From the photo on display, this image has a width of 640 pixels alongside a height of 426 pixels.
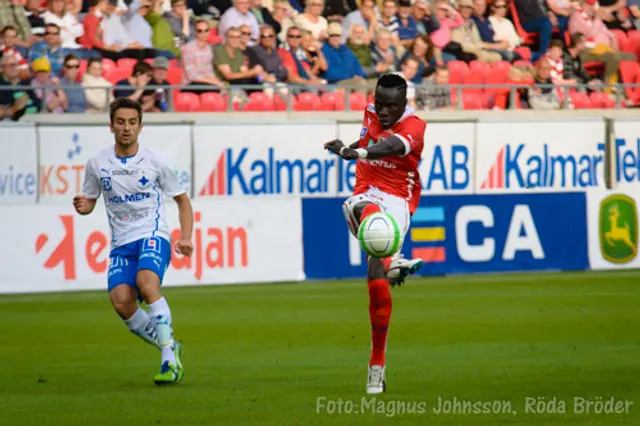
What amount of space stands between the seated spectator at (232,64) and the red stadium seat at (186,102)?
0.81 metres

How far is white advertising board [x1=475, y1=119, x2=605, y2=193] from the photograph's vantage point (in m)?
20.6

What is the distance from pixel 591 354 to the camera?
1161 centimetres

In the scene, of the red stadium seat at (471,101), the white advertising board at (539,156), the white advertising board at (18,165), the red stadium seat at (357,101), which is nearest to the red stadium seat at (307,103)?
the red stadium seat at (357,101)

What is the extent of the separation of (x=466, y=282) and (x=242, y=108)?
4.40m

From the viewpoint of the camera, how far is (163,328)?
1005 cm

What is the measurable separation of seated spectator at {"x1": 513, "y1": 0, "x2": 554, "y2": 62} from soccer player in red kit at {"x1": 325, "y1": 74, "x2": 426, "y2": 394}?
15.8 m

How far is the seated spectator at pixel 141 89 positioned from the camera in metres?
20.0

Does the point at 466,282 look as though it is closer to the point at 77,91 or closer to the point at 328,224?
the point at 328,224

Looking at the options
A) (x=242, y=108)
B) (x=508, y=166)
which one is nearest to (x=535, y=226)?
(x=508, y=166)

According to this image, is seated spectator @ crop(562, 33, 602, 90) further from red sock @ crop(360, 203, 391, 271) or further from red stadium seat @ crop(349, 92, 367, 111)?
red sock @ crop(360, 203, 391, 271)

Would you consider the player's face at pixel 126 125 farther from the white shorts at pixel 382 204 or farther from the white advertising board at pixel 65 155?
the white advertising board at pixel 65 155

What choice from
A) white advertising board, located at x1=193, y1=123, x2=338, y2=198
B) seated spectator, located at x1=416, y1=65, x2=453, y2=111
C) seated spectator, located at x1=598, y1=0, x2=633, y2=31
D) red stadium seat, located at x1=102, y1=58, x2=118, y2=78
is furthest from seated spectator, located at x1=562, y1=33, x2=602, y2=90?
red stadium seat, located at x1=102, y1=58, x2=118, y2=78

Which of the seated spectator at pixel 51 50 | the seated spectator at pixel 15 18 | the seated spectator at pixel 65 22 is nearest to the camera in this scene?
the seated spectator at pixel 51 50

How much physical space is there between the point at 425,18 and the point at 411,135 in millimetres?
15118
